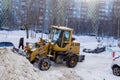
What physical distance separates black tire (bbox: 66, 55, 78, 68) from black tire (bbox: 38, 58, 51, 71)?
174 centimetres

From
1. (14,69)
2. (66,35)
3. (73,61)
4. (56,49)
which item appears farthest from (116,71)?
(14,69)

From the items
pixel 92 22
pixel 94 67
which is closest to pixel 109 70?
pixel 94 67

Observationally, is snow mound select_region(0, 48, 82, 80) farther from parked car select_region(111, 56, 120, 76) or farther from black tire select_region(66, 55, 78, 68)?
parked car select_region(111, 56, 120, 76)

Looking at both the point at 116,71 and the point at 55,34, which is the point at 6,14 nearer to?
the point at 55,34

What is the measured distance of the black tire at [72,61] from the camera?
55.6 ft

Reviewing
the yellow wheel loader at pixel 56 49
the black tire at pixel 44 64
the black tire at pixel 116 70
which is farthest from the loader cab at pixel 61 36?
the black tire at pixel 116 70

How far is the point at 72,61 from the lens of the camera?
17.1 meters

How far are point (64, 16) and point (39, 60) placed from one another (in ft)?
155

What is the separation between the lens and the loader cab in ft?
54.3

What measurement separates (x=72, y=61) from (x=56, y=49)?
1.33 metres

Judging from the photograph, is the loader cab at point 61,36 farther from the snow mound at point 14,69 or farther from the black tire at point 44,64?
the snow mound at point 14,69

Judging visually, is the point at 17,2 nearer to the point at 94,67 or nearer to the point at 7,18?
the point at 7,18


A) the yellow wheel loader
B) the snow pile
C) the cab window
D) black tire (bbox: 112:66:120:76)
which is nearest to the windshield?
the yellow wheel loader

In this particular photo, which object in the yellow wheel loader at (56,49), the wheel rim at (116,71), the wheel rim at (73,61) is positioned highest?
the yellow wheel loader at (56,49)
